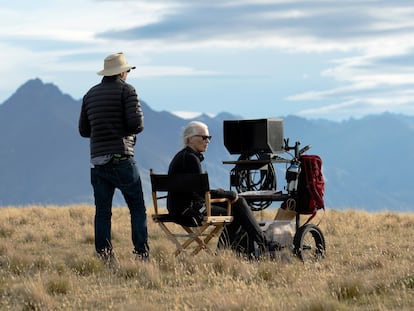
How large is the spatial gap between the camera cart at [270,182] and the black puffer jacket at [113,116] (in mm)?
1559

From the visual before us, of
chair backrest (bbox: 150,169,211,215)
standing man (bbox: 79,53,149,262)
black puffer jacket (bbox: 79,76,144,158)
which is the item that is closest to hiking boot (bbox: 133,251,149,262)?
standing man (bbox: 79,53,149,262)

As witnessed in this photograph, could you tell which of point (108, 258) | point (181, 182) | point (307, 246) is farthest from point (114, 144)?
point (307, 246)

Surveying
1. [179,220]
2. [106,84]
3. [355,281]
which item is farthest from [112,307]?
[106,84]

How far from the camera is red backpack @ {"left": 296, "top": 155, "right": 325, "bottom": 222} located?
987 cm

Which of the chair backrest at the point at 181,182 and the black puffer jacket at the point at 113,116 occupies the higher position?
the black puffer jacket at the point at 113,116

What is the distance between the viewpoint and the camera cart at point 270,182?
9828 mm

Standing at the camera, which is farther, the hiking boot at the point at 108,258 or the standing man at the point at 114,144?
the standing man at the point at 114,144

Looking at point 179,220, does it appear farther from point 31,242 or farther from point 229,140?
point 31,242

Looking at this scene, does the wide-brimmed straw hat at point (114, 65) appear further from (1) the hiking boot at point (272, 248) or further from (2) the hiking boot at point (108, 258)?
(1) the hiking boot at point (272, 248)

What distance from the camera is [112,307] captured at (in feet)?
22.3

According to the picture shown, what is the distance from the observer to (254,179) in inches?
437

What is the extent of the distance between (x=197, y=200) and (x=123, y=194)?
0.76 meters

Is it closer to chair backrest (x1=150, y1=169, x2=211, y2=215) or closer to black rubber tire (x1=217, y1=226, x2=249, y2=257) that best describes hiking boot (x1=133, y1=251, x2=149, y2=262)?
chair backrest (x1=150, y1=169, x2=211, y2=215)

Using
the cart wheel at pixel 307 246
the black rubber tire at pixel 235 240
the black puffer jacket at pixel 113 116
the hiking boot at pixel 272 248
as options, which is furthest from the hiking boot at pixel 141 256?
the cart wheel at pixel 307 246
